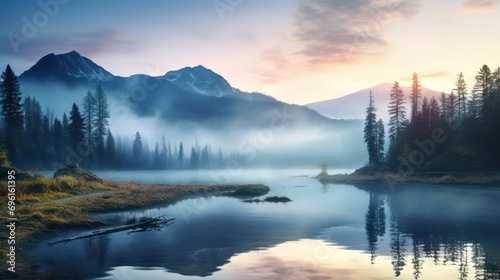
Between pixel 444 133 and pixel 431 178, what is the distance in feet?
60.8

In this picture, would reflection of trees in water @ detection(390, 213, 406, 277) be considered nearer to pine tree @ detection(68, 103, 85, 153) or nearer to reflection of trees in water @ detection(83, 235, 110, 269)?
reflection of trees in water @ detection(83, 235, 110, 269)

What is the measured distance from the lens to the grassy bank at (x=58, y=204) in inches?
958

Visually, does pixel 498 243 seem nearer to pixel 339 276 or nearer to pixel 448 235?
pixel 448 235

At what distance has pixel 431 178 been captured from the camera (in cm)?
9581

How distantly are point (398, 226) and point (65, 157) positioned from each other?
333 ft

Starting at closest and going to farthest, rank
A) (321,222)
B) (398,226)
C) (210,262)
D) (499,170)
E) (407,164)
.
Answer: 1. (210,262)
2. (398,226)
3. (321,222)
4. (499,170)
5. (407,164)

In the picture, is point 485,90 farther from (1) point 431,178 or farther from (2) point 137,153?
(2) point 137,153

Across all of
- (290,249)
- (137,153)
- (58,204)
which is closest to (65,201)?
Result: (58,204)

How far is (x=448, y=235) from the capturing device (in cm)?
3028

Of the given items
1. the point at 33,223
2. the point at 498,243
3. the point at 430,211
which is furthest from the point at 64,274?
the point at 430,211

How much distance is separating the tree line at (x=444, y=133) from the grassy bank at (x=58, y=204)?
68.6 m

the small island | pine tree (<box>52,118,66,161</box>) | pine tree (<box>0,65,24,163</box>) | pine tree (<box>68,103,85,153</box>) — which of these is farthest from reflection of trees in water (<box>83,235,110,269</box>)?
pine tree (<box>52,118,66,161</box>)

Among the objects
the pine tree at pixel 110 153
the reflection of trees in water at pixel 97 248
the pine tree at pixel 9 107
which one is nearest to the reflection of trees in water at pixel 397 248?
the reflection of trees in water at pixel 97 248

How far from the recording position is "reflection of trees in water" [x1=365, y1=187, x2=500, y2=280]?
21219 mm
